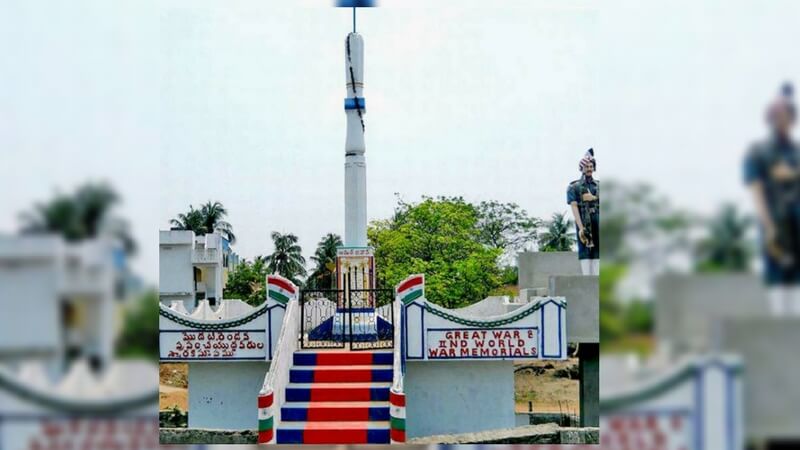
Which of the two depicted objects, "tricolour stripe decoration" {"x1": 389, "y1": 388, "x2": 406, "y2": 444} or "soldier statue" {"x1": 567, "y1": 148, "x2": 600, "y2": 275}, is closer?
"tricolour stripe decoration" {"x1": 389, "y1": 388, "x2": 406, "y2": 444}

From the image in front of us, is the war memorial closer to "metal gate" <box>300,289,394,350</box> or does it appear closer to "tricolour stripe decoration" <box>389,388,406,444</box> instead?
"metal gate" <box>300,289,394,350</box>

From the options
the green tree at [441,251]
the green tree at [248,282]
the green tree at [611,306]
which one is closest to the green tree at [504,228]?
the green tree at [441,251]

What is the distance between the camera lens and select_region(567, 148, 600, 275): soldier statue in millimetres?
5059

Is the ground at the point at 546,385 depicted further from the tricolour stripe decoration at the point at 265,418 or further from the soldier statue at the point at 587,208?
the tricolour stripe decoration at the point at 265,418

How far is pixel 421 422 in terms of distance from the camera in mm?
5996

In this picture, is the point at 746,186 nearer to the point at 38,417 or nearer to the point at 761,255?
the point at 761,255

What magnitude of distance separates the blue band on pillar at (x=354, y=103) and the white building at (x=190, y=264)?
3.17 m

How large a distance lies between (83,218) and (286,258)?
313 inches

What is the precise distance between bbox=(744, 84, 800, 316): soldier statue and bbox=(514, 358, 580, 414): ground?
7667mm

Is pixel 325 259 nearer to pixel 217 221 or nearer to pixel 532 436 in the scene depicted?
pixel 217 221

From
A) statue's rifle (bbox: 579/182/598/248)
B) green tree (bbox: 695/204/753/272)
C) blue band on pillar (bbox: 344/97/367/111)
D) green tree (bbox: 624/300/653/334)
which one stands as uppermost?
blue band on pillar (bbox: 344/97/367/111)

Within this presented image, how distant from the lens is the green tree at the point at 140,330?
8.39 ft

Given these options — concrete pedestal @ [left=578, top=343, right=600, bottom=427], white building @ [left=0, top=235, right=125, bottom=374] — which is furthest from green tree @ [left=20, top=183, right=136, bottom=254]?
concrete pedestal @ [left=578, top=343, right=600, bottom=427]

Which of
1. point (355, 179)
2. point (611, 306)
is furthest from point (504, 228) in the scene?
point (611, 306)
